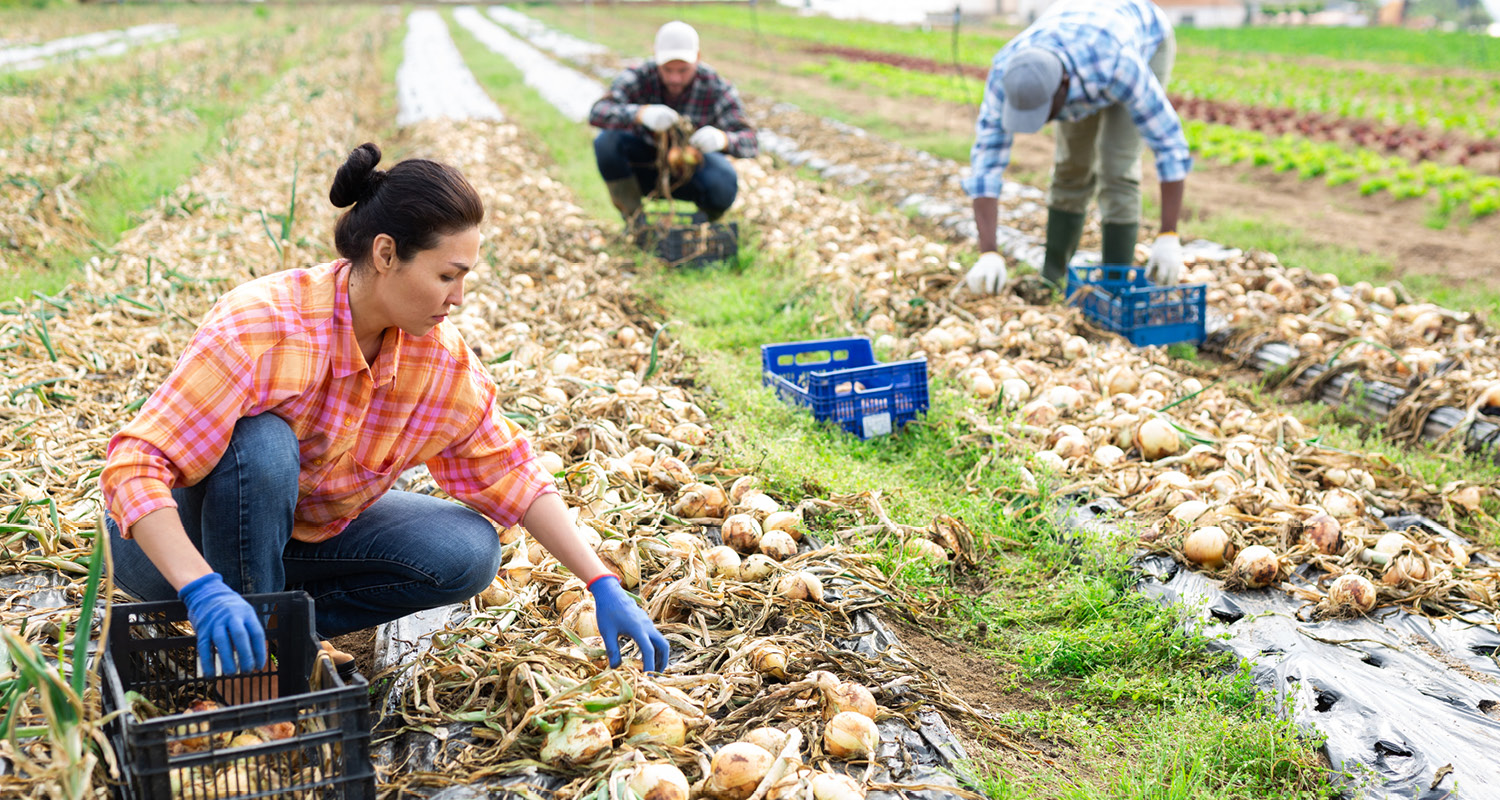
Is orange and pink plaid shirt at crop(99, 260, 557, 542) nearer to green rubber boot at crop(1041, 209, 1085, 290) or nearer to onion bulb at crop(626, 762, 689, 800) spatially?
onion bulb at crop(626, 762, 689, 800)

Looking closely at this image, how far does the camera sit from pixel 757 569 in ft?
7.49

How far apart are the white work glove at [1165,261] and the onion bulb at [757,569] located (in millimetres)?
2541

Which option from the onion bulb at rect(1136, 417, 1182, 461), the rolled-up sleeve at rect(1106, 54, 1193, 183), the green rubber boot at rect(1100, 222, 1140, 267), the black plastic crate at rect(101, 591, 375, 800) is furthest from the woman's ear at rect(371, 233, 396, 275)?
the green rubber boot at rect(1100, 222, 1140, 267)

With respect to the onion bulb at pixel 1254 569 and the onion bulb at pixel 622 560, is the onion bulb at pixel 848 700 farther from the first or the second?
the onion bulb at pixel 1254 569

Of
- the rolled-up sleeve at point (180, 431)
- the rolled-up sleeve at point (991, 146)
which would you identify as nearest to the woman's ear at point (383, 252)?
the rolled-up sleeve at point (180, 431)

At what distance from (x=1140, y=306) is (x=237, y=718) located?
3.50 metres

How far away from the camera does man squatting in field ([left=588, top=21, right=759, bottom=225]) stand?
470 centimetres

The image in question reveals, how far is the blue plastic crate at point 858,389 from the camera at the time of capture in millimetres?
3148

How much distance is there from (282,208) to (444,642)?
4.53 m

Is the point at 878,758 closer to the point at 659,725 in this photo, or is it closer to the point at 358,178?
the point at 659,725

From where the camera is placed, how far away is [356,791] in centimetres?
142

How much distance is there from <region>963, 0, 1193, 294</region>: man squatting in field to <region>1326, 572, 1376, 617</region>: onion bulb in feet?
6.69

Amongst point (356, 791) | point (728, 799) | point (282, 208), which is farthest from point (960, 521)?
point (282, 208)

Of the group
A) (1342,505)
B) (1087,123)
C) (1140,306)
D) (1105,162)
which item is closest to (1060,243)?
(1105,162)
